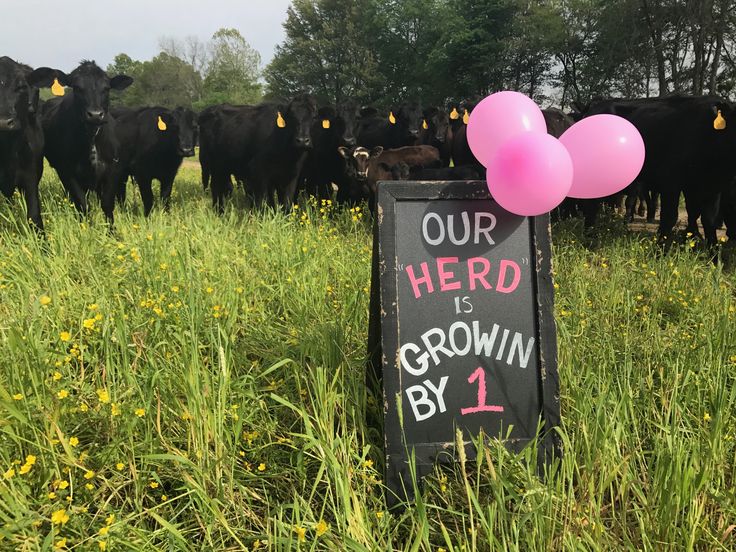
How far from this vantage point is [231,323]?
2607mm

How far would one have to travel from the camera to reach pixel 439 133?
381 inches

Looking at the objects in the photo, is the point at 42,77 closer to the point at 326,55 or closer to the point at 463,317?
the point at 463,317

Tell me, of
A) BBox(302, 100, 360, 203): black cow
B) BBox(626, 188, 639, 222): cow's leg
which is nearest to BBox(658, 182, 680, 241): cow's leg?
BBox(626, 188, 639, 222): cow's leg

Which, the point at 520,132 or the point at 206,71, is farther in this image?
the point at 206,71

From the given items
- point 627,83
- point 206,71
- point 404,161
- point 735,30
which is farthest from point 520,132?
point 206,71

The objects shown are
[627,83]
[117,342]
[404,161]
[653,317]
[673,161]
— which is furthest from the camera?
[627,83]

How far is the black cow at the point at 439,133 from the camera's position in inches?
382

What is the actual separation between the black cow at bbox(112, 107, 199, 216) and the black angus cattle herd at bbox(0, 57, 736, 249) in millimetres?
17

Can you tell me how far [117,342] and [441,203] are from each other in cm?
156

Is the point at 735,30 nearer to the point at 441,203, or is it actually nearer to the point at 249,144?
the point at 249,144

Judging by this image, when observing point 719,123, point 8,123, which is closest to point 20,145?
point 8,123

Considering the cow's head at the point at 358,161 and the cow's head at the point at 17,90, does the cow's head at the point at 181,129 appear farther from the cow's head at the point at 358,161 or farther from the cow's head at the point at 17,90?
the cow's head at the point at 17,90

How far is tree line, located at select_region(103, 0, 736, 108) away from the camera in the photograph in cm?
2070

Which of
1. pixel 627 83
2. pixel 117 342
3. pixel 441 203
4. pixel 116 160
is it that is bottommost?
pixel 117 342
